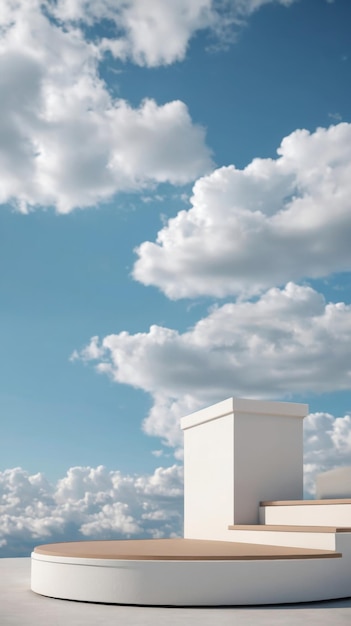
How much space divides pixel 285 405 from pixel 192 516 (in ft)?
10.4

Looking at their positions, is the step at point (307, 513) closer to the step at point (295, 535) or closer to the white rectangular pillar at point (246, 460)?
the white rectangular pillar at point (246, 460)

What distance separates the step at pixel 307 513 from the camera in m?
→ 11.4

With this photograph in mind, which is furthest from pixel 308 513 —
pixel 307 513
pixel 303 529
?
pixel 303 529

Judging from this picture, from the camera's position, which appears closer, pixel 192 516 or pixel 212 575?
pixel 212 575

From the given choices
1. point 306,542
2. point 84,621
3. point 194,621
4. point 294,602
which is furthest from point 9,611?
point 306,542

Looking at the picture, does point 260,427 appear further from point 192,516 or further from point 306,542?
point 306,542

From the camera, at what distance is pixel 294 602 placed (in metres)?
9.33

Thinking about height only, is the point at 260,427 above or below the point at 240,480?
above

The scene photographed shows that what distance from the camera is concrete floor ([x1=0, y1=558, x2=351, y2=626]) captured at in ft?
25.7

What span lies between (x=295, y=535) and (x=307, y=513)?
62.6 inches

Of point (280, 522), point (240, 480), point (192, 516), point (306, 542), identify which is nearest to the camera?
point (306, 542)

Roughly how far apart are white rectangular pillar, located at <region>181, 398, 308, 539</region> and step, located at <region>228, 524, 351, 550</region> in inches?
56.2

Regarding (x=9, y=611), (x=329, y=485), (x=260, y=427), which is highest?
(x=260, y=427)

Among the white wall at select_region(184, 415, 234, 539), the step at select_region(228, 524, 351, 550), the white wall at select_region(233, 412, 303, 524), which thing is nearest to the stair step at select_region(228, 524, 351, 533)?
the step at select_region(228, 524, 351, 550)
